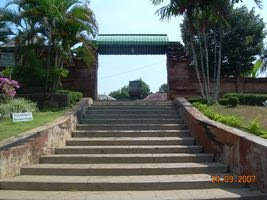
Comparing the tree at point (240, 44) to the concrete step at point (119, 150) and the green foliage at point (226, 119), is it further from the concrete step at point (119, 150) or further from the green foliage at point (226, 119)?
the concrete step at point (119, 150)

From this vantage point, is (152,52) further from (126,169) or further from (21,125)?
(126,169)

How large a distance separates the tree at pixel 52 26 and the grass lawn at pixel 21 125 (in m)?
3.36

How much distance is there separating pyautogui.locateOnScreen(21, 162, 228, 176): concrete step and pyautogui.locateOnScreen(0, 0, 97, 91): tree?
23.2ft

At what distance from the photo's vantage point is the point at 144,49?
1953 cm

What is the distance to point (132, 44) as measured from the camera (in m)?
18.8

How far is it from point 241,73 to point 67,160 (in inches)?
544

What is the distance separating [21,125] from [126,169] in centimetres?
322

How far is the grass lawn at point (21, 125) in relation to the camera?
848 cm

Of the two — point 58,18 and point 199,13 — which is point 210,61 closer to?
point 199,13

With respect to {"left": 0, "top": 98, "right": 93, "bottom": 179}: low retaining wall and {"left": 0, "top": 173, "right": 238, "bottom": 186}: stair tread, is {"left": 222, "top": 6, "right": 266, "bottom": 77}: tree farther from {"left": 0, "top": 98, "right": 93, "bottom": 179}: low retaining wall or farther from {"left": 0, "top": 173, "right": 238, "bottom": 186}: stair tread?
{"left": 0, "top": 173, "right": 238, "bottom": 186}: stair tread

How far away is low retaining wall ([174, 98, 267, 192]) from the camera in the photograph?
650 cm

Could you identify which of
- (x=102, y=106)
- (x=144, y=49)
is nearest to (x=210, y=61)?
(x=144, y=49)

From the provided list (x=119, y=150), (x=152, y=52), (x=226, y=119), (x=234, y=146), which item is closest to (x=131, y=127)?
(x=119, y=150)
